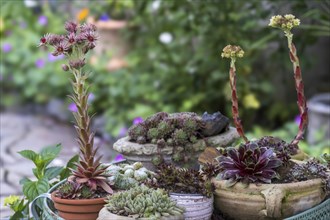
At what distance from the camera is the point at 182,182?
223 cm

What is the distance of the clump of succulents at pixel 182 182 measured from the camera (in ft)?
7.28

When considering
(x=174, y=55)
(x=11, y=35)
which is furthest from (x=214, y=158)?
(x=11, y=35)

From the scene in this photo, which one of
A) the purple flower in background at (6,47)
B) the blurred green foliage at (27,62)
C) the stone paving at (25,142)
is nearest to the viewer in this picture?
the stone paving at (25,142)

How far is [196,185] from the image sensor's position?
7.30 ft

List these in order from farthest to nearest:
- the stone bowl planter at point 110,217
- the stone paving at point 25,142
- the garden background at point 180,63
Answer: the garden background at point 180,63, the stone paving at point 25,142, the stone bowl planter at point 110,217

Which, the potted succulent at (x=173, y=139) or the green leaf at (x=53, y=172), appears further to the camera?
the green leaf at (x=53, y=172)

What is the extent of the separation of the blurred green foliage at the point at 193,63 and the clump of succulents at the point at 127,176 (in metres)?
2.52

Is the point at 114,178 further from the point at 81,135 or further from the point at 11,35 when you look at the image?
the point at 11,35

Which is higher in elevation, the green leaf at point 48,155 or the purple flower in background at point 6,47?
the purple flower in background at point 6,47

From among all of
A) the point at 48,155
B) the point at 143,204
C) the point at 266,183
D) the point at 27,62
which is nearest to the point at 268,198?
the point at 266,183

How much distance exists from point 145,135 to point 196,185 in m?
0.53

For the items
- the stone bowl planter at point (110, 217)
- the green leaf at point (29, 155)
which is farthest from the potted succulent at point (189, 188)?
the green leaf at point (29, 155)

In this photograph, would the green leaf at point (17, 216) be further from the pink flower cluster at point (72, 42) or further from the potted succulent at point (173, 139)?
the pink flower cluster at point (72, 42)

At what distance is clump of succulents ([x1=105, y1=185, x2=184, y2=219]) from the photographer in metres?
2.03
